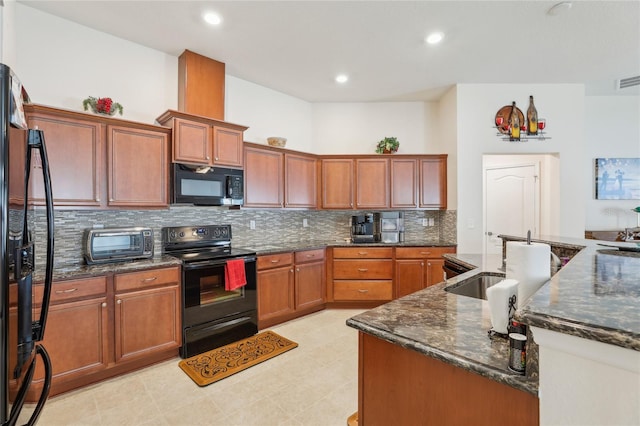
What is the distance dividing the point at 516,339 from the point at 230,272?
8.18 ft

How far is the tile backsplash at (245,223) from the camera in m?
2.48

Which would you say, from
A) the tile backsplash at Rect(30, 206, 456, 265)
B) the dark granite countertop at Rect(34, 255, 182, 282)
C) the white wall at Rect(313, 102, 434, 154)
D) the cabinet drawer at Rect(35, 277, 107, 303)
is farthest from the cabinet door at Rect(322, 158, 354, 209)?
the cabinet drawer at Rect(35, 277, 107, 303)

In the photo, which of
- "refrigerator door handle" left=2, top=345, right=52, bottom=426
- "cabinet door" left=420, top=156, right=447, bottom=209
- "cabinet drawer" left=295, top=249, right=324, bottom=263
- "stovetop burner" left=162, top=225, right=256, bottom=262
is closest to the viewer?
"refrigerator door handle" left=2, top=345, right=52, bottom=426

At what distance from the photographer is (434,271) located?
3820 mm

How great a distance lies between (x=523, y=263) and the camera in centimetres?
103

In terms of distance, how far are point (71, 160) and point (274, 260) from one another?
6.62 feet

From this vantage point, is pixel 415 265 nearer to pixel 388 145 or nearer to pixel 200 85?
pixel 388 145

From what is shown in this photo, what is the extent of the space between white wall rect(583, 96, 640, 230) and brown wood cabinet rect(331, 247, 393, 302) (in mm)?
3286

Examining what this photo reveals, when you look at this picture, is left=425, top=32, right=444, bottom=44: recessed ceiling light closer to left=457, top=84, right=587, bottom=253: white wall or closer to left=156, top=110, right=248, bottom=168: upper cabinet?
left=457, top=84, right=587, bottom=253: white wall

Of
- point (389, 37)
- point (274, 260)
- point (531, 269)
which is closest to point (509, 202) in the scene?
point (389, 37)

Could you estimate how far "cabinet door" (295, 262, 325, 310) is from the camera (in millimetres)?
3564

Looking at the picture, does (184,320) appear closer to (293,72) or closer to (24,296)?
(24,296)

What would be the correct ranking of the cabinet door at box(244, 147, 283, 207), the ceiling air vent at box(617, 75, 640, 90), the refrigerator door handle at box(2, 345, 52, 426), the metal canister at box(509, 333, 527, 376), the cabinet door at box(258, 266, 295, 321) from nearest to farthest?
the metal canister at box(509, 333, 527, 376) < the refrigerator door handle at box(2, 345, 52, 426) < the cabinet door at box(258, 266, 295, 321) < the cabinet door at box(244, 147, 283, 207) < the ceiling air vent at box(617, 75, 640, 90)

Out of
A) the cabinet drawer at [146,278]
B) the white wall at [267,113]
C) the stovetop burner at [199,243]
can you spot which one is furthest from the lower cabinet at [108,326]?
the white wall at [267,113]
